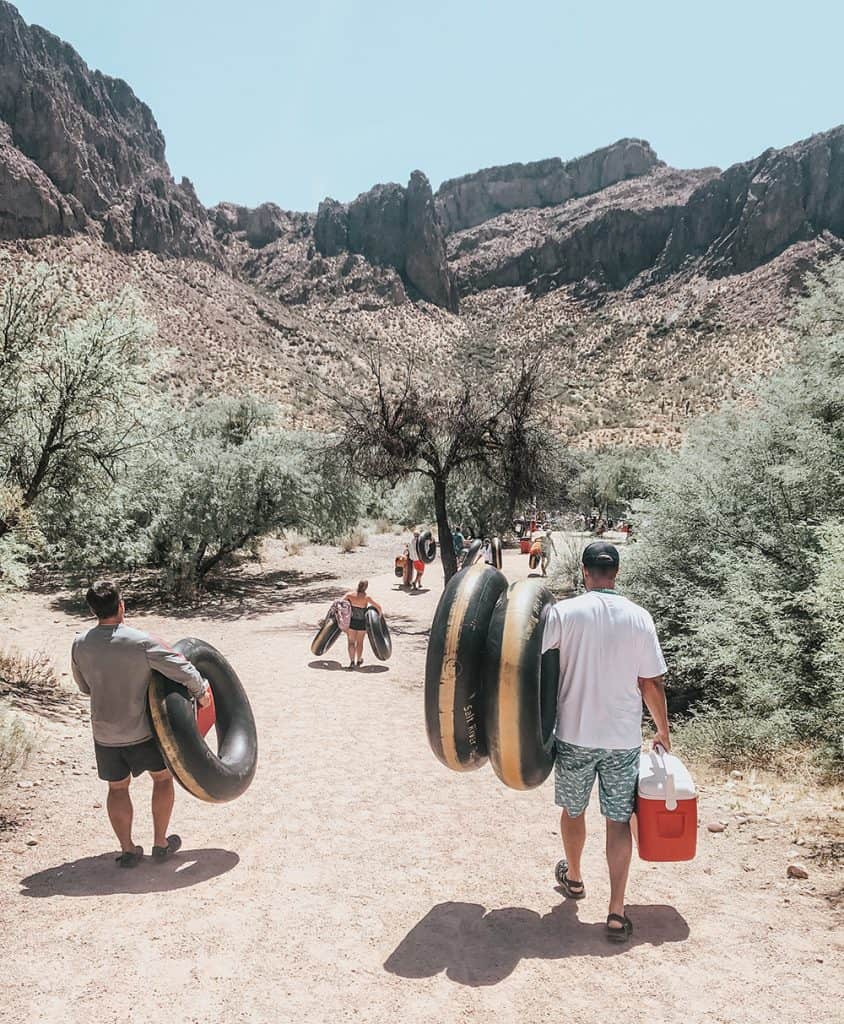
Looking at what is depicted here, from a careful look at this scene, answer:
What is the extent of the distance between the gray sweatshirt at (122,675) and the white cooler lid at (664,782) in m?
2.67

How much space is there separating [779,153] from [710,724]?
13157cm

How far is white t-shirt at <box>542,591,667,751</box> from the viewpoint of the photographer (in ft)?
12.4

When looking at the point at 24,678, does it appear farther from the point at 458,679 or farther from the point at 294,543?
the point at 294,543

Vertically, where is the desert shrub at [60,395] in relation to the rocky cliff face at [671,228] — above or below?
below

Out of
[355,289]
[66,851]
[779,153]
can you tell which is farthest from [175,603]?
A: [779,153]

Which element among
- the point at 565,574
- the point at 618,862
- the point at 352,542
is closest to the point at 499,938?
the point at 618,862

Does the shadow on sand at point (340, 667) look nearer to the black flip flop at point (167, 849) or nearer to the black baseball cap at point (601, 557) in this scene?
the black flip flop at point (167, 849)

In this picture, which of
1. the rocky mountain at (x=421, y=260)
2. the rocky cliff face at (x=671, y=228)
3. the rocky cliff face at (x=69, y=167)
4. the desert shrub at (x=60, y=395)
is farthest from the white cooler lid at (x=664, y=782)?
the rocky cliff face at (x=671, y=228)

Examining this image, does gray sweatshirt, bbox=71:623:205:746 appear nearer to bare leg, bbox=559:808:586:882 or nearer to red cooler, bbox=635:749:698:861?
bare leg, bbox=559:808:586:882

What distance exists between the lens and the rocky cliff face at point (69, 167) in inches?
2894

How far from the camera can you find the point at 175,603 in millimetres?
18156

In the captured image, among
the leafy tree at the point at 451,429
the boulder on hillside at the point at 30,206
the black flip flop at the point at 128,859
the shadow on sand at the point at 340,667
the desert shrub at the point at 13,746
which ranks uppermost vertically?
the boulder on hillside at the point at 30,206

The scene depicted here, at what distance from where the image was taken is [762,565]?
8.59 meters

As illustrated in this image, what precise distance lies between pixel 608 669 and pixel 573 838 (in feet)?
3.39
